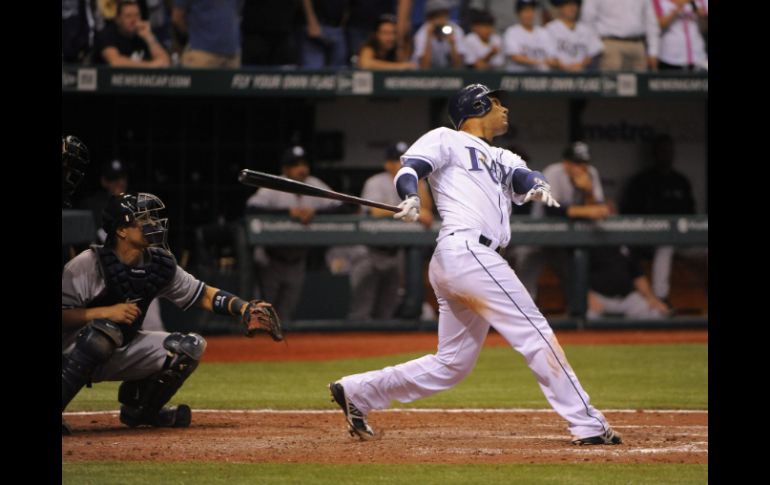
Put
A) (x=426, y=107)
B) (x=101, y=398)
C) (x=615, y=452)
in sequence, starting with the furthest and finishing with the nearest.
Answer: (x=426, y=107) → (x=101, y=398) → (x=615, y=452)

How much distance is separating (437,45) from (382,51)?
686 mm

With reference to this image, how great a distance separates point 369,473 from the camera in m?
4.90

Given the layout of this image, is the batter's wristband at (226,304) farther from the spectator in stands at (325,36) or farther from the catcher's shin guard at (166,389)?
the spectator in stands at (325,36)

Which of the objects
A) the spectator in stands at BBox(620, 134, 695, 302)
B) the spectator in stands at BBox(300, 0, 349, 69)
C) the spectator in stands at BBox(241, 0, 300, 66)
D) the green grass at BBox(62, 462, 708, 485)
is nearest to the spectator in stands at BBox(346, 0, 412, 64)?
the spectator in stands at BBox(300, 0, 349, 69)

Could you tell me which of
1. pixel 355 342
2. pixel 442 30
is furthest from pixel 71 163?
pixel 442 30

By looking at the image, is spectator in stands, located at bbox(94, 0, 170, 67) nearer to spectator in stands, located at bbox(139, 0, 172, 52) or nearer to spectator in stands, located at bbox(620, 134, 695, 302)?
spectator in stands, located at bbox(139, 0, 172, 52)

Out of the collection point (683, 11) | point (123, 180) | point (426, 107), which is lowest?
point (123, 180)

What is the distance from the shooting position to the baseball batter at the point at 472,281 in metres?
5.52

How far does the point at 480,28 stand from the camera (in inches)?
500

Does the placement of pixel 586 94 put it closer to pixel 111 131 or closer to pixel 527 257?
pixel 527 257

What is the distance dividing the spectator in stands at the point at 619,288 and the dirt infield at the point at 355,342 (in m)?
0.25

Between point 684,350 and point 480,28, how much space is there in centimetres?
401

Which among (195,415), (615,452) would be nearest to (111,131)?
(195,415)

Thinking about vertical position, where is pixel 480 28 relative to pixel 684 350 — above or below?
above
